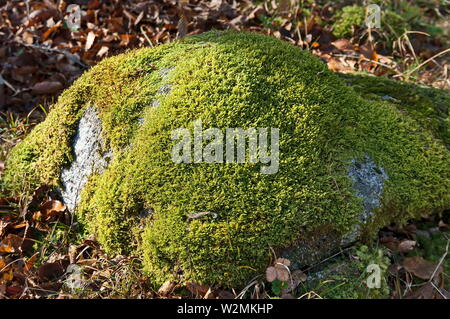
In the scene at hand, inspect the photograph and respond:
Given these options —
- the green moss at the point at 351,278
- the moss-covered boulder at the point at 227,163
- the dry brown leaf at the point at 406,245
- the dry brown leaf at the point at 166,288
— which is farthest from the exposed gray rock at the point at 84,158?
the dry brown leaf at the point at 406,245

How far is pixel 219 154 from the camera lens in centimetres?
231

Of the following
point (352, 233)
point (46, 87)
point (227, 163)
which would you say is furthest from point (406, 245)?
point (46, 87)

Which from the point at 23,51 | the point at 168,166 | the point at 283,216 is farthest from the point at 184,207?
the point at 23,51

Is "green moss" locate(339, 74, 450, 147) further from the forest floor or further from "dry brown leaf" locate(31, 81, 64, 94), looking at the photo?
"dry brown leaf" locate(31, 81, 64, 94)

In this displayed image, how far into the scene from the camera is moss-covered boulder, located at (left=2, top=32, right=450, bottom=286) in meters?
2.22

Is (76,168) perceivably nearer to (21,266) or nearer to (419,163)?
(21,266)

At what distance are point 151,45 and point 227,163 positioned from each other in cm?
183

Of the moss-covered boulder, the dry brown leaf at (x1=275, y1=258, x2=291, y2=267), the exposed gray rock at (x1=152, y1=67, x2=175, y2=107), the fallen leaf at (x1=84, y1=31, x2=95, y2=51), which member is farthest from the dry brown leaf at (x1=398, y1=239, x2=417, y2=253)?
the fallen leaf at (x1=84, y1=31, x2=95, y2=51)

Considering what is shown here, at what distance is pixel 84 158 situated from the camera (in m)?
2.69

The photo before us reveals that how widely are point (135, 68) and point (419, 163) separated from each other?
1785 millimetres

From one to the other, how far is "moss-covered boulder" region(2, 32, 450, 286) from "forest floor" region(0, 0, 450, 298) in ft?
0.38

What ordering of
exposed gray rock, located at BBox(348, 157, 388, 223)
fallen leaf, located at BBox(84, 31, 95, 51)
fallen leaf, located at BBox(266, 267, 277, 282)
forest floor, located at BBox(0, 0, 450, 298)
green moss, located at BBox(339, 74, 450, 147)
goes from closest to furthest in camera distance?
fallen leaf, located at BBox(266, 267, 277, 282)
forest floor, located at BBox(0, 0, 450, 298)
exposed gray rock, located at BBox(348, 157, 388, 223)
green moss, located at BBox(339, 74, 450, 147)
fallen leaf, located at BBox(84, 31, 95, 51)

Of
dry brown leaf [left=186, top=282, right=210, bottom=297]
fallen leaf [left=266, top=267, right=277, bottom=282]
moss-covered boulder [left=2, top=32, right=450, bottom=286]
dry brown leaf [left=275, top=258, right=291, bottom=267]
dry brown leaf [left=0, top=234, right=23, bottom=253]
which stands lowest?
dry brown leaf [left=0, top=234, right=23, bottom=253]

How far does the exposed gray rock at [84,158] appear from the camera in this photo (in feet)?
8.66
